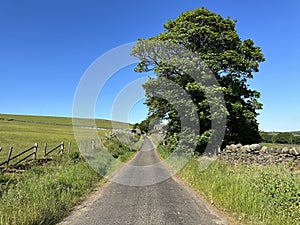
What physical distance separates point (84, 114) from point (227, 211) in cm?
1238

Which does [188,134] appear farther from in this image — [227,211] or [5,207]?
[5,207]

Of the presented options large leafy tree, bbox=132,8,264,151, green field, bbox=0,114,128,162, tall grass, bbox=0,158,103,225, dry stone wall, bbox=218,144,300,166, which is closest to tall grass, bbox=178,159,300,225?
dry stone wall, bbox=218,144,300,166

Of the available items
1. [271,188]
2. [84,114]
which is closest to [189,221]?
[271,188]

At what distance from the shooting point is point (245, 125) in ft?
63.3

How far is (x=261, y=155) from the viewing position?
1234 cm

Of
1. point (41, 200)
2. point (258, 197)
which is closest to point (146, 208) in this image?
point (41, 200)

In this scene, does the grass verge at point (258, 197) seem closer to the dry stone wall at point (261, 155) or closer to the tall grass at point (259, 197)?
the tall grass at point (259, 197)

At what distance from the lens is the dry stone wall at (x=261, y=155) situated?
10.3 meters

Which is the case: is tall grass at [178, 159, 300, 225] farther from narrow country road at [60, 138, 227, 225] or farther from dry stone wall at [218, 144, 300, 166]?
dry stone wall at [218, 144, 300, 166]

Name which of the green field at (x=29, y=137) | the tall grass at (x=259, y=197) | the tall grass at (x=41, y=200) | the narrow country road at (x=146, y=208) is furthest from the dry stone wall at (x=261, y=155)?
the green field at (x=29, y=137)

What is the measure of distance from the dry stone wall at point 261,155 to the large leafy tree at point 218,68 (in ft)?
9.94

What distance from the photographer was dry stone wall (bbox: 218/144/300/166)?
10273mm

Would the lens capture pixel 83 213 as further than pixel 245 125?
No

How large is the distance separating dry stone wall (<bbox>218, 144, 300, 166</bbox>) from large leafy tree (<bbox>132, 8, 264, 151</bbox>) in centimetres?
303
